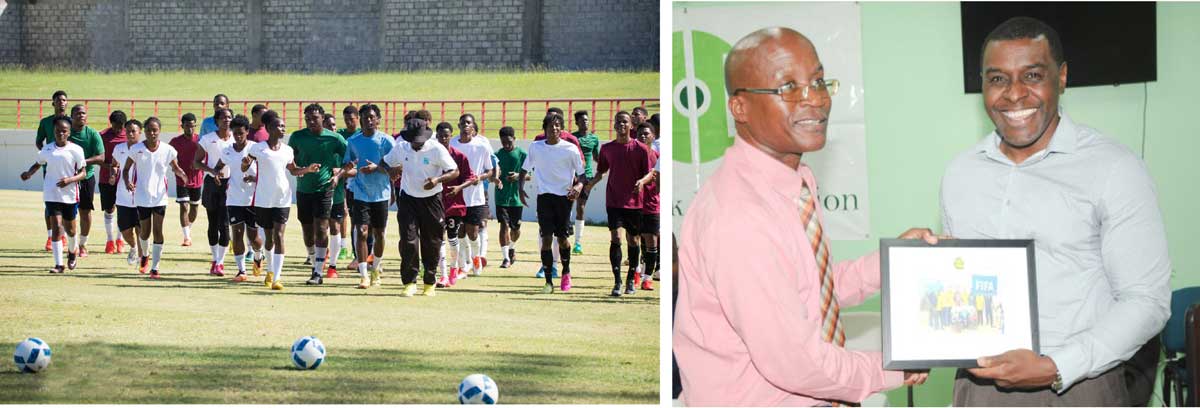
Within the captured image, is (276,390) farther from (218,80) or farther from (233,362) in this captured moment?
(218,80)

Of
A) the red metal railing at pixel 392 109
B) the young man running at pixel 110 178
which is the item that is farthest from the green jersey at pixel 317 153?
the young man running at pixel 110 178

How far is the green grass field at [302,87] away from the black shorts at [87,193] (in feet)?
1.89

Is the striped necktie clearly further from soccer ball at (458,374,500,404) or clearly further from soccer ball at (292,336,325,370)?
soccer ball at (292,336,325,370)

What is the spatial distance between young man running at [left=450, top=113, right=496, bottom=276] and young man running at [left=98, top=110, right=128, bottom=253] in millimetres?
1938

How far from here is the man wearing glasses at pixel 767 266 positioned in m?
2.58

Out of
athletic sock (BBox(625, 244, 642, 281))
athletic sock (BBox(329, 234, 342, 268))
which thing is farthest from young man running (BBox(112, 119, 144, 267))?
A: athletic sock (BBox(625, 244, 642, 281))

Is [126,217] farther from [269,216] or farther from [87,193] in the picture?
[269,216]

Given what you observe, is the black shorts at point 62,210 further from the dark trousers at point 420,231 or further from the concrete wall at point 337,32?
the dark trousers at point 420,231

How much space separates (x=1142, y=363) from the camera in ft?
12.2

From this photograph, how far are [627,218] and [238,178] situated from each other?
2522 mm

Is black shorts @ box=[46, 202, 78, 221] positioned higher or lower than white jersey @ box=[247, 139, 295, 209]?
lower

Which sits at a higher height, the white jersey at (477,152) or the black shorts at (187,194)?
the white jersey at (477,152)

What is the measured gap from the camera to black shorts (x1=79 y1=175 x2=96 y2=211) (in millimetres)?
7587

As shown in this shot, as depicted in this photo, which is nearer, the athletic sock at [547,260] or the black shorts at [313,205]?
the athletic sock at [547,260]
